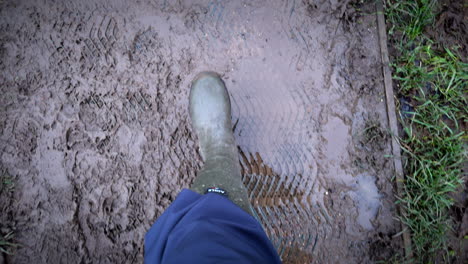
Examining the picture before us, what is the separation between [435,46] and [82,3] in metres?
2.29

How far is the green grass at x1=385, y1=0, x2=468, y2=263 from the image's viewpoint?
1.77 meters

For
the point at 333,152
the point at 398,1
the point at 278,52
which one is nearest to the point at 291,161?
the point at 333,152

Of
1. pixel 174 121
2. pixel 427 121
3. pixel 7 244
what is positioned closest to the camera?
pixel 7 244

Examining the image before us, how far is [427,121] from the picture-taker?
1864 millimetres

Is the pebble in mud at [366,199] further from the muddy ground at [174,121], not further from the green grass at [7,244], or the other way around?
the green grass at [7,244]

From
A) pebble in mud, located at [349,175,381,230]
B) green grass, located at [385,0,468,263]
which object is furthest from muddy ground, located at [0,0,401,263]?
green grass, located at [385,0,468,263]

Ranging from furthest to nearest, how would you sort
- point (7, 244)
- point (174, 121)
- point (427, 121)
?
point (427, 121) → point (174, 121) → point (7, 244)

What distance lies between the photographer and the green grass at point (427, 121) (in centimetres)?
177

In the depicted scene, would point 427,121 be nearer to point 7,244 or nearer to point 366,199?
point 366,199

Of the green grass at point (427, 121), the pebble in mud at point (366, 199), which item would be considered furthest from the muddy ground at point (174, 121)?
the green grass at point (427, 121)

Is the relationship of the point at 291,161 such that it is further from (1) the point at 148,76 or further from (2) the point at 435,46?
(2) the point at 435,46

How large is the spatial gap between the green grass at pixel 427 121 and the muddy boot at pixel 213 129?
1.10 meters

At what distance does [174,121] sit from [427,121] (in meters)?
1.61

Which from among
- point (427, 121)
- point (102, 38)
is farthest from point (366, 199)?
point (102, 38)
